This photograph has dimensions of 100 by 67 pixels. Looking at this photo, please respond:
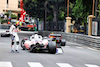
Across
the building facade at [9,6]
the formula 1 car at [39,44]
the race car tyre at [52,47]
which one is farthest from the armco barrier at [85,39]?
the building facade at [9,6]

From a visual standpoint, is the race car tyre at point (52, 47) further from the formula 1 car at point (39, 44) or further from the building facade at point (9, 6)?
the building facade at point (9, 6)

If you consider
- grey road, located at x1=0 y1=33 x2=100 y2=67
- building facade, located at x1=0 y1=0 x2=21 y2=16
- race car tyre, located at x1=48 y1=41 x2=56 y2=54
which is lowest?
grey road, located at x1=0 y1=33 x2=100 y2=67

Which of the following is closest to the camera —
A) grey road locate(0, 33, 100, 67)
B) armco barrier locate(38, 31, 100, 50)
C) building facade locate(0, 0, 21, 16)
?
grey road locate(0, 33, 100, 67)

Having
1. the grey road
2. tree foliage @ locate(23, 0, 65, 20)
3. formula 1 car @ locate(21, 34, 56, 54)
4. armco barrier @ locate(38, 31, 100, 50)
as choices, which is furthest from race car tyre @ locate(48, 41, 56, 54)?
tree foliage @ locate(23, 0, 65, 20)

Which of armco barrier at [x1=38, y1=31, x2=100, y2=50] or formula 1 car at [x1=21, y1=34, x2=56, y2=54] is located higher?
formula 1 car at [x1=21, y1=34, x2=56, y2=54]

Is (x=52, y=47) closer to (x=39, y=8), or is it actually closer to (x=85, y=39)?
(x=85, y=39)

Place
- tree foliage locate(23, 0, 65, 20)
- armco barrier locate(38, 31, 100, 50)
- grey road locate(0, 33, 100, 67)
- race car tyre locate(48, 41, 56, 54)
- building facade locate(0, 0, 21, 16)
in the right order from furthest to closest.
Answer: building facade locate(0, 0, 21, 16)
tree foliage locate(23, 0, 65, 20)
armco barrier locate(38, 31, 100, 50)
race car tyre locate(48, 41, 56, 54)
grey road locate(0, 33, 100, 67)

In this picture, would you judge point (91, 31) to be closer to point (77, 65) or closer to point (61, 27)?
point (61, 27)

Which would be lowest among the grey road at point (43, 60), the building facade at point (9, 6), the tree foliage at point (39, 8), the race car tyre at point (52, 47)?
the grey road at point (43, 60)

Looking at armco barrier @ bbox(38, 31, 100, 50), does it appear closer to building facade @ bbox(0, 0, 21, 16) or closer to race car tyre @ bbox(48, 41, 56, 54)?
race car tyre @ bbox(48, 41, 56, 54)

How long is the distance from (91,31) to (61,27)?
14918mm

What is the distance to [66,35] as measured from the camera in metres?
36.5

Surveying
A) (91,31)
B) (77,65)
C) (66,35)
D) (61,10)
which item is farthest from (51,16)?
(77,65)

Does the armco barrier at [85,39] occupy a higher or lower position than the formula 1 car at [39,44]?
lower
